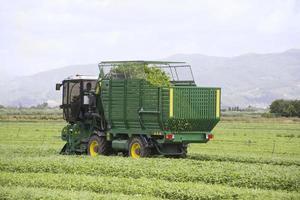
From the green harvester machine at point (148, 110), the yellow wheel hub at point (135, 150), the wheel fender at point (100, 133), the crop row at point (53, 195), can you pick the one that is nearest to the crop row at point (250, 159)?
the green harvester machine at point (148, 110)

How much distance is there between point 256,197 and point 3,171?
947 centimetres

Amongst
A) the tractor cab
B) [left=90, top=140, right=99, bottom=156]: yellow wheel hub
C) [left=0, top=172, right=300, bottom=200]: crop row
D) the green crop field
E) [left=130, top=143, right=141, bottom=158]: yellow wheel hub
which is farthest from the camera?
the tractor cab

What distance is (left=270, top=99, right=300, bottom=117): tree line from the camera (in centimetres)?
11062

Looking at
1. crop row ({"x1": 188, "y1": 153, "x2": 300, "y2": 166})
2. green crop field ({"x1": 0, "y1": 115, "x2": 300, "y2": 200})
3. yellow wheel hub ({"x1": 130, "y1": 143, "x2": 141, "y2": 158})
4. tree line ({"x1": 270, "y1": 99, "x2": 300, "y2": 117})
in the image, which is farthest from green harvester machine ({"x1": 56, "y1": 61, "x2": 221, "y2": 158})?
tree line ({"x1": 270, "y1": 99, "x2": 300, "y2": 117})

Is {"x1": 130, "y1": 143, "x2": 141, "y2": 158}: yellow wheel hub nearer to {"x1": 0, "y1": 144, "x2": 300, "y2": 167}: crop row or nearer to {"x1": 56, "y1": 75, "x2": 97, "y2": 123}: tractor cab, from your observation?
{"x1": 0, "y1": 144, "x2": 300, "y2": 167}: crop row

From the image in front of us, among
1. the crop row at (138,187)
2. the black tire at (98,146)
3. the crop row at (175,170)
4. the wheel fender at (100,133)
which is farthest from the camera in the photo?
the wheel fender at (100,133)

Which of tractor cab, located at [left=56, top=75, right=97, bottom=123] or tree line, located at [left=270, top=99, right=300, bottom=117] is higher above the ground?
tractor cab, located at [left=56, top=75, right=97, bottom=123]

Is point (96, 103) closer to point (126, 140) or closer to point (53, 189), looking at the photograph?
point (126, 140)

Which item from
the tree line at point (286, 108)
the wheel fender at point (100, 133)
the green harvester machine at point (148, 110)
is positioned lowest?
the tree line at point (286, 108)

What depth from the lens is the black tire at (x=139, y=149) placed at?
1077 inches

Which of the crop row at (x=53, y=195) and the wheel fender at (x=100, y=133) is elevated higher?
the wheel fender at (x=100, y=133)

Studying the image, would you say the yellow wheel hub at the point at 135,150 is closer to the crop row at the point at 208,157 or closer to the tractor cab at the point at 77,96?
the crop row at the point at 208,157

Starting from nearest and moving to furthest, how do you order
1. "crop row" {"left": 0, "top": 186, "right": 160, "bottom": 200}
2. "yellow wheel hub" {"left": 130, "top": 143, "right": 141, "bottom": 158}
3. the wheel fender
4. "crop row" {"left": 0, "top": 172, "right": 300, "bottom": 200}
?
1. "crop row" {"left": 0, "top": 186, "right": 160, "bottom": 200}
2. "crop row" {"left": 0, "top": 172, "right": 300, "bottom": 200}
3. "yellow wheel hub" {"left": 130, "top": 143, "right": 141, "bottom": 158}
4. the wheel fender

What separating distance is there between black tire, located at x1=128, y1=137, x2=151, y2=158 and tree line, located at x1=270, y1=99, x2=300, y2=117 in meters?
85.0
